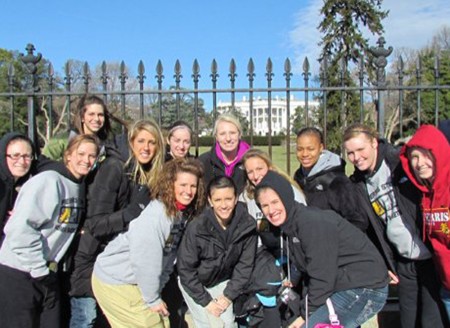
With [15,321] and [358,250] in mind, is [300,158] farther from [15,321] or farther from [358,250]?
[15,321]

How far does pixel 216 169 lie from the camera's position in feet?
15.0

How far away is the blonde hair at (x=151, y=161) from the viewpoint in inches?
157

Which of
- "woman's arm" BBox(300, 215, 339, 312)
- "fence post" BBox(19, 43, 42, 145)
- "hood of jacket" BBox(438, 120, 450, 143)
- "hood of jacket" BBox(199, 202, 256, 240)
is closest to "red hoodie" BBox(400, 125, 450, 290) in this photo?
"hood of jacket" BBox(438, 120, 450, 143)

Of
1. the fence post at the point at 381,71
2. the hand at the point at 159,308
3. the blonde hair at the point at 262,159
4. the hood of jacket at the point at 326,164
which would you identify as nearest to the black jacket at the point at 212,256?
the hand at the point at 159,308

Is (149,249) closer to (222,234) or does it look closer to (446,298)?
(222,234)

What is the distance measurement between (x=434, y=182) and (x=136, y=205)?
2.32 m

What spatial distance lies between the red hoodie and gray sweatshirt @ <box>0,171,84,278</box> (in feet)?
8.94

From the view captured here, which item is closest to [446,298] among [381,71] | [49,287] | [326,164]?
[326,164]

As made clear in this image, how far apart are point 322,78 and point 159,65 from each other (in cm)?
205

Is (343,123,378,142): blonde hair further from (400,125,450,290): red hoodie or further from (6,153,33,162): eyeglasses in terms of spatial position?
(6,153,33,162): eyeglasses

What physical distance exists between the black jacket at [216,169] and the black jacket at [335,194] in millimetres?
622

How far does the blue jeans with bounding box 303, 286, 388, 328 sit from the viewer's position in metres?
3.42

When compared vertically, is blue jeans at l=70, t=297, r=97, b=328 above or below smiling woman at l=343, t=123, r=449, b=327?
below

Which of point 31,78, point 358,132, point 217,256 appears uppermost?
point 31,78
